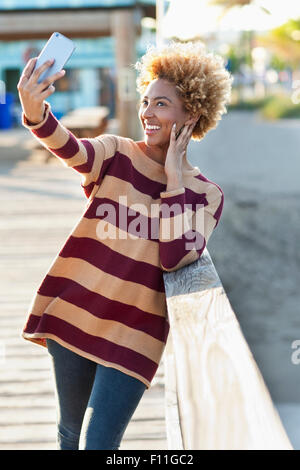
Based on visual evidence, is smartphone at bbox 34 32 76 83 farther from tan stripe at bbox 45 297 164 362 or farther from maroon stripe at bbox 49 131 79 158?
tan stripe at bbox 45 297 164 362

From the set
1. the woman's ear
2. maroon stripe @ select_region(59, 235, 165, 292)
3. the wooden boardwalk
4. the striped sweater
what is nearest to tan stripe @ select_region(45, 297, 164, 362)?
the striped sweater

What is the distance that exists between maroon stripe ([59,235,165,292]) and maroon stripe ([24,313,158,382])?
0.22 metres

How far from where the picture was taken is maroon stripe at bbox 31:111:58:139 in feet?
7.39

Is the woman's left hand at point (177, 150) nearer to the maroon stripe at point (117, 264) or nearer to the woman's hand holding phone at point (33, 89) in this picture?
the maroon stripe at point (117, 264)

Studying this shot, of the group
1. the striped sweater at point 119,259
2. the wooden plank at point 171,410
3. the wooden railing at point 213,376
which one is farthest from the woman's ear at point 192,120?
the wooden plank at point 171,410

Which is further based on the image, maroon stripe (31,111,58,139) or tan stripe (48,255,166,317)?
tan stripe (48,255,166,317)

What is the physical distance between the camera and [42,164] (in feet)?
49.2

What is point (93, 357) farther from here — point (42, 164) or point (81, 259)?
point (42, 164)

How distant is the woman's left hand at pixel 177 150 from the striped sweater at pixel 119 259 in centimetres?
7

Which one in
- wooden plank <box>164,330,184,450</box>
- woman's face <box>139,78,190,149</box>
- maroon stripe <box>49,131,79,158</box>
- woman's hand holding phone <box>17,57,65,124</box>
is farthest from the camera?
wooden plank <box>164,330,184,450</box>

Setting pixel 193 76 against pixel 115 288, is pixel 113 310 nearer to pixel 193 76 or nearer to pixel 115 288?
pixel 115 288

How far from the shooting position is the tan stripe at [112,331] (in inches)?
93.9

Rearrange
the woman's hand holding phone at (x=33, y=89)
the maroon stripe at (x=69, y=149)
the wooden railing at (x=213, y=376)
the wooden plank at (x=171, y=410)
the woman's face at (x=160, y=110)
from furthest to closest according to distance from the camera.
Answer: the wooden plank at (x=171, y=410) < the woman's face at (x=160, y=110) < the maroon stripe at (x=69, y=149) < the woman's hand holding phone at (x=33, y=89) < the wooden railing at (x=213, y=376)
